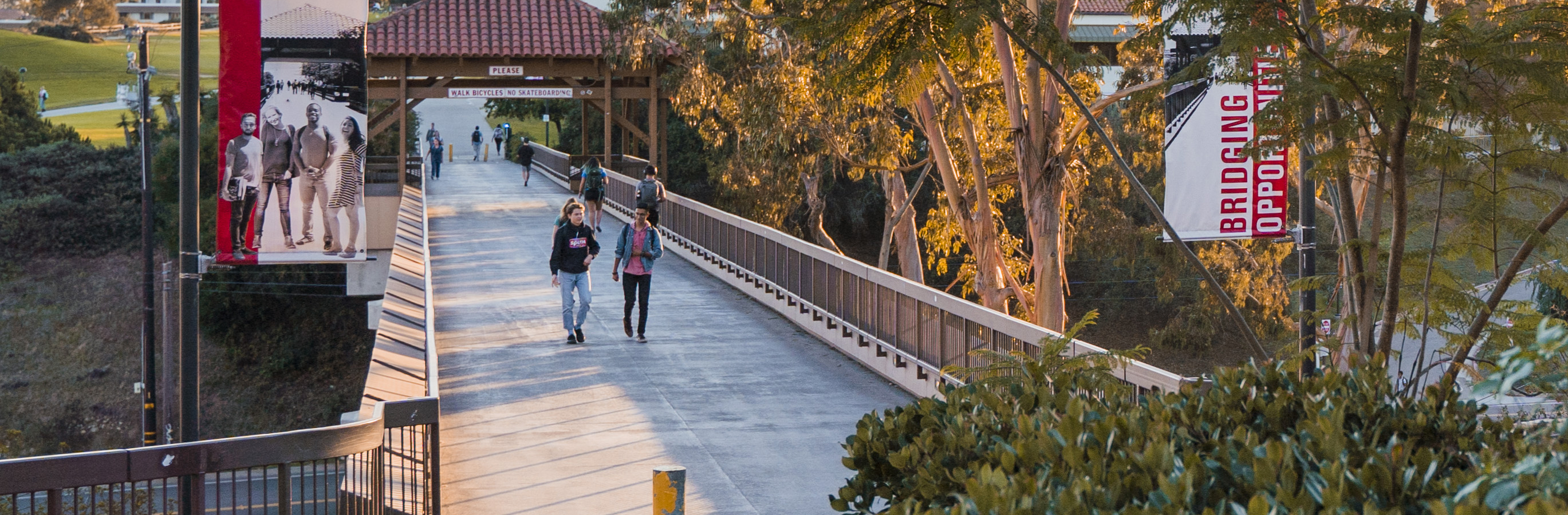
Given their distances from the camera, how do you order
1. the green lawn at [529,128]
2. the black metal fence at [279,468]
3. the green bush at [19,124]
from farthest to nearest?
the green lawn at [529,128] < the green bush at [19,124] < the black metal fence at [279,468]

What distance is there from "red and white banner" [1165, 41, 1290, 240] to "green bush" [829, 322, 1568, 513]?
8937 mm

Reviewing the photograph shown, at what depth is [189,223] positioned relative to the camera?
9492 mm

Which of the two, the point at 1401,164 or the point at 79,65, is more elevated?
the point at 79,65

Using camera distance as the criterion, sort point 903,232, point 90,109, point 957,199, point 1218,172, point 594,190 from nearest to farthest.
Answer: point 1218,172, point 957,199, point 594,190, point 903,232, point 90,109

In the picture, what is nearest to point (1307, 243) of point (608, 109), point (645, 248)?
point (645, 248)

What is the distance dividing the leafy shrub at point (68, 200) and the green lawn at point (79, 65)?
2446cm

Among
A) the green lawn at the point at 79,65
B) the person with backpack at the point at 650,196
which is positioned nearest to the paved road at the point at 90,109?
the green lawn at the point at 79,65

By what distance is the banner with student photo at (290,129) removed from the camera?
996cm

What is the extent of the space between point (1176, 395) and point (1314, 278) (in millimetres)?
3046

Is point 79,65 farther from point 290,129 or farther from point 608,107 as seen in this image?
point 290,129

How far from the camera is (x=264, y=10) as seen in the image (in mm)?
9930

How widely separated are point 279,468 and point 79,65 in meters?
110

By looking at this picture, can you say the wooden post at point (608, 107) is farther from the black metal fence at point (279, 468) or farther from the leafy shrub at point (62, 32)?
the leafy shrub at point (62, 32)

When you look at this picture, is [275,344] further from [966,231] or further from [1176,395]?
[1176,395]
